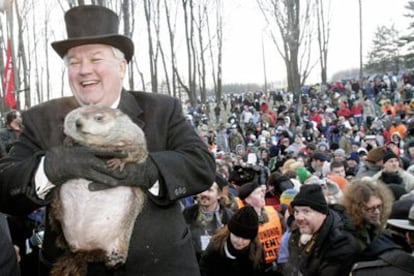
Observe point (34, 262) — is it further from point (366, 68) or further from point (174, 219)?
point (366, 68)

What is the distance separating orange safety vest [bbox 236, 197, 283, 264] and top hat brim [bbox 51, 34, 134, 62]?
337cm

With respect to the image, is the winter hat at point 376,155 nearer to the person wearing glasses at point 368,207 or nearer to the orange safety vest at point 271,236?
the orange safety vest at point 271,236

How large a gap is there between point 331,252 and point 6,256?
2377 mm

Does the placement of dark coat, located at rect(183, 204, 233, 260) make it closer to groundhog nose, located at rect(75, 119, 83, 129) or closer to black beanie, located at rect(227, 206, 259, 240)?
black beanie, located at rect(227, 206, 259, 240)

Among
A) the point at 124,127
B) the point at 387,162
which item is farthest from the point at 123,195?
the point at 387,162

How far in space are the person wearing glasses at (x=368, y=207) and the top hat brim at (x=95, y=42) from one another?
278cm

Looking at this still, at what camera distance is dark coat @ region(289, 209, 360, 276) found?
3.79 metres

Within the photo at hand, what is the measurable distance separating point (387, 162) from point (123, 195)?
630cm

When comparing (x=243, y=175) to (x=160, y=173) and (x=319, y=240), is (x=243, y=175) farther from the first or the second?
(x=160, y=173)

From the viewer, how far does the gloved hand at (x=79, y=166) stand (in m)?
1.75

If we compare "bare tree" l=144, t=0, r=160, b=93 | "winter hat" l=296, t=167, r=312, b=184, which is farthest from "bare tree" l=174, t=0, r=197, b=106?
"winter hat" l=296, t=167, r=312, b=184

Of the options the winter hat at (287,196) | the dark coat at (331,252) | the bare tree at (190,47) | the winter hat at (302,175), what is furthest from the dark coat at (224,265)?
the bare tree at (190,47)

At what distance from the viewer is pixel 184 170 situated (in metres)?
1.94

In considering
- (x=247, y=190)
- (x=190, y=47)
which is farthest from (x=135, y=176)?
(x=190, y=47)
